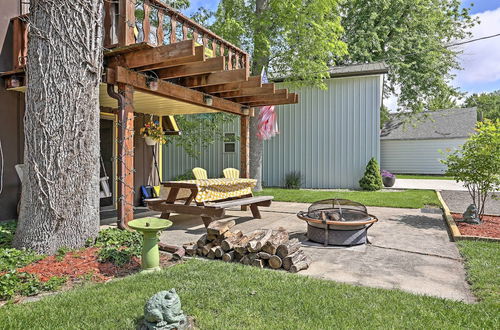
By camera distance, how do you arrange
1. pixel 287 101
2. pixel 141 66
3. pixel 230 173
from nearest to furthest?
pixel 141 66 → pixel 287 101 → pixel 230 173

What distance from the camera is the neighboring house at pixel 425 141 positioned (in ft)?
69.5

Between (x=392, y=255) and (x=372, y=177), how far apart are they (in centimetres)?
769

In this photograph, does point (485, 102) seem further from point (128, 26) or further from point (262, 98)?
point (128, 26)

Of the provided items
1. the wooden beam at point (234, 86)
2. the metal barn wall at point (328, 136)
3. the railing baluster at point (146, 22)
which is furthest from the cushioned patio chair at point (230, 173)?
the metal barn wall at point (328, 136)

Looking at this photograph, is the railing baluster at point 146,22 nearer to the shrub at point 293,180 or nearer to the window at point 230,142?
the shrub at point 293,180

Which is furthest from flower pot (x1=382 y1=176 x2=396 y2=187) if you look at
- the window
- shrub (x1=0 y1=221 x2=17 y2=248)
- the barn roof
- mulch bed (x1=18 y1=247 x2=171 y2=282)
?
shrub (x1=0 y1=221 x2=17 y2=248)

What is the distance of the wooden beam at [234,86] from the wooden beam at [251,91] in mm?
138

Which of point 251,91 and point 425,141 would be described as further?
point 425,141

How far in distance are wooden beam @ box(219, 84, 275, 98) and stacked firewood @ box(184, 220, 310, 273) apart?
124 inches

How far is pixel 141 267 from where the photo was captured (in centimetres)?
339

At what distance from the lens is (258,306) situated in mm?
2443

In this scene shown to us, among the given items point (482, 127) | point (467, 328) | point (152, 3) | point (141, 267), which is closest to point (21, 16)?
point (152, 3)

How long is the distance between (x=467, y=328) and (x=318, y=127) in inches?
420

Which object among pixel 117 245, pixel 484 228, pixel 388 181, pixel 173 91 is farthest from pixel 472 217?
pixel 388 181
